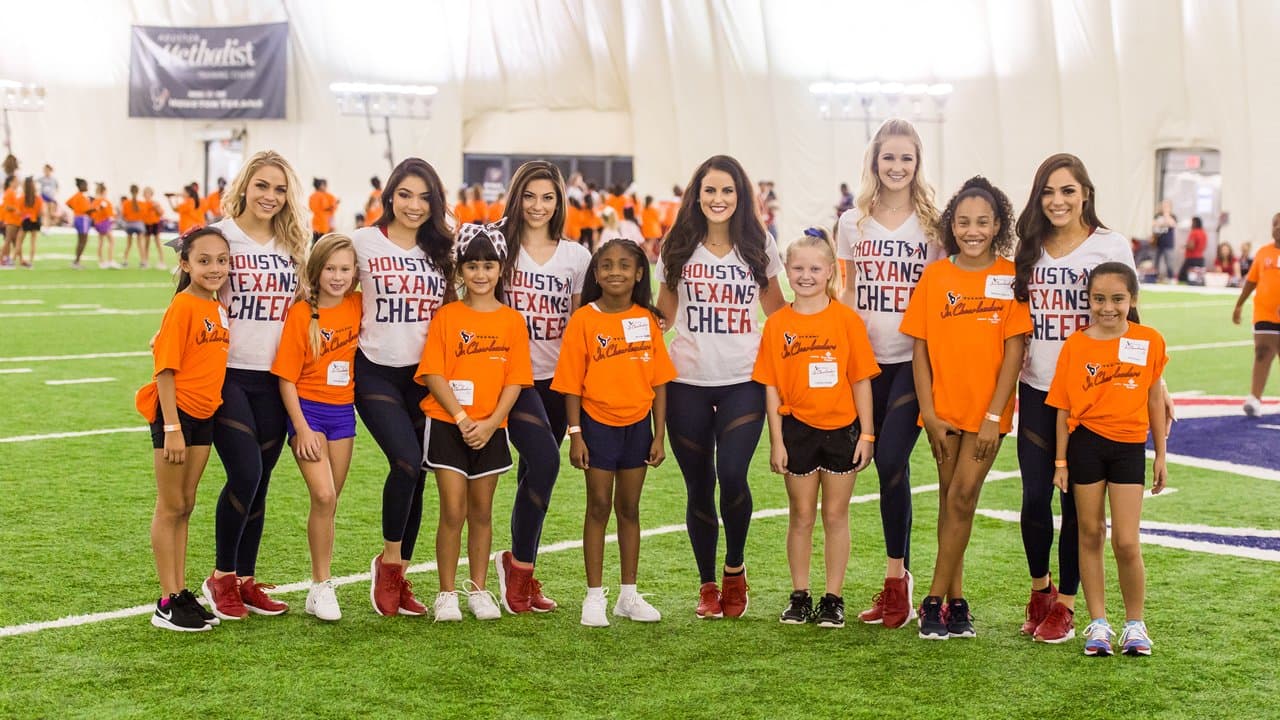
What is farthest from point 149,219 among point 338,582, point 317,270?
point 317,270

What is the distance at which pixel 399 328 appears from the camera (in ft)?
15.9

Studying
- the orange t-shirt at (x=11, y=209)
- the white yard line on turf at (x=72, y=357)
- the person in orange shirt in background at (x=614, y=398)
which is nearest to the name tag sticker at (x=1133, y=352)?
the person in orange shirt in background at (x=614, y=398)

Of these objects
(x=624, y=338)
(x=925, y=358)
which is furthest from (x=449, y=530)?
(x=925, y=358)

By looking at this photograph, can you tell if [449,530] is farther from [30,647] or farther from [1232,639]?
[1232,639]

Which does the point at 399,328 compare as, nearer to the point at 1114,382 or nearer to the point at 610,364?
the point at 610,364

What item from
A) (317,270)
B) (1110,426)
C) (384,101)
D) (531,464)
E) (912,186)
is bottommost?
(531,464)

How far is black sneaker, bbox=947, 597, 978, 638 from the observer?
4711mm

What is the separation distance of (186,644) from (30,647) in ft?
1.54

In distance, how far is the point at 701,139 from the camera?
3678 cm

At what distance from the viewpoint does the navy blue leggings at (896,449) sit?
4.81 meters

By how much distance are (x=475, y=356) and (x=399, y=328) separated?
0.30m

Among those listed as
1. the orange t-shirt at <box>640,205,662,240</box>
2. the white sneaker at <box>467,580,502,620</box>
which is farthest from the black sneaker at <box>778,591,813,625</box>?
the orange t-shirt at <box>640,205,662,240</box>

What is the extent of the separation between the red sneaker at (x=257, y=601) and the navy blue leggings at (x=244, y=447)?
85 mm

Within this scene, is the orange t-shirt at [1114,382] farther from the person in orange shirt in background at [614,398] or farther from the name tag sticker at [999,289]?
the person in orange shirt in background at [614,398]
